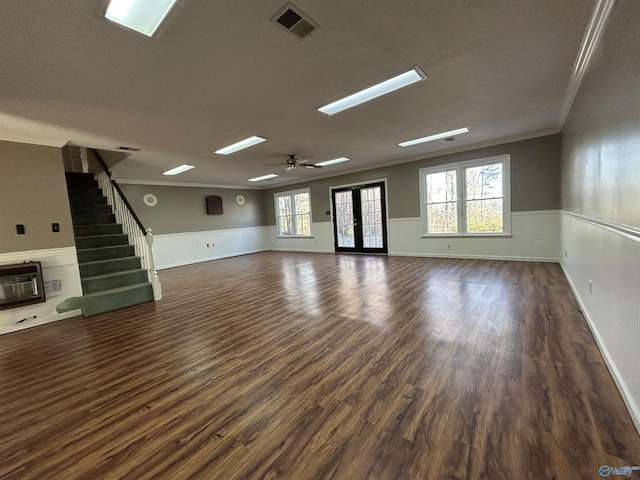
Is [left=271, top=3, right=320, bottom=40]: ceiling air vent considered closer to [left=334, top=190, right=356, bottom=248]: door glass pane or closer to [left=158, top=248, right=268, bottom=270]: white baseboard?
[left=334, top=190, right=356, bottom=248]: door glass pane

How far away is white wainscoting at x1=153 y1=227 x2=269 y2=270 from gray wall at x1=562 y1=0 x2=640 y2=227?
9061 millimetres

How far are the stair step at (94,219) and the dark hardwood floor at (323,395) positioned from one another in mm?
2252

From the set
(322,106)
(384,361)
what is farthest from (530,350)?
(322,106)

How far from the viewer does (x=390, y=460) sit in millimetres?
1286

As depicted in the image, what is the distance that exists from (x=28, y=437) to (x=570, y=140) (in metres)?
6.33

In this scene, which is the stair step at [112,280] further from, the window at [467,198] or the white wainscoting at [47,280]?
the window at [467,198]

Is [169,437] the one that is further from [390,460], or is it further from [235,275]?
[235,275]

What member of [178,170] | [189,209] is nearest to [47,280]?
[178,170]

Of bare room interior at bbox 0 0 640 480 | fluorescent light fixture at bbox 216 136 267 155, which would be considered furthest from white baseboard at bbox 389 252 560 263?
fluorescent light fixture at bbox 216 136 267 155

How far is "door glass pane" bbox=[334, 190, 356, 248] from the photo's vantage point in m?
8.38

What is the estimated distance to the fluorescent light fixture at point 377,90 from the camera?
273cm

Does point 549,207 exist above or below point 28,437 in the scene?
above

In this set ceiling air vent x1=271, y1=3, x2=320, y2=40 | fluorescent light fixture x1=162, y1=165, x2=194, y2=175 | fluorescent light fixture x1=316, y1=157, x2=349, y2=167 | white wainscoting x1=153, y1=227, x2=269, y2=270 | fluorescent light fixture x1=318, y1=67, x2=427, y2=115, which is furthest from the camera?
white wainscoting x1=153, y1=227, x2=269, y2=270

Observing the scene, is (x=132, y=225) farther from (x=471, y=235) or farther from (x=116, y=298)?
(x=471, y=235)
